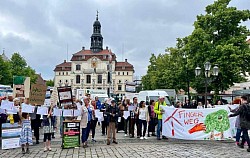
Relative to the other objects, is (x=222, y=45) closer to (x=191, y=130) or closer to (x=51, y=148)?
(x=191, y=130)

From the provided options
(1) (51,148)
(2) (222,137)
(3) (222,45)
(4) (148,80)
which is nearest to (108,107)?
(1) (51,148)

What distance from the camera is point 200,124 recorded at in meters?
13.6

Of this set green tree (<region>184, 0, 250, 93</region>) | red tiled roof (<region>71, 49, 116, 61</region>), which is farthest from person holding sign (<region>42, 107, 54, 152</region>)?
red tiled roof (<region>71, 49, 116, 61</region>)

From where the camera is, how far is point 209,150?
11.2m

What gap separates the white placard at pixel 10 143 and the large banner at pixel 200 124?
650 centimetres

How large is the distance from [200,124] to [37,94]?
7.18 metres

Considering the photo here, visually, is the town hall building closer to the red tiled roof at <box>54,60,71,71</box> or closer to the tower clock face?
the tower clock face

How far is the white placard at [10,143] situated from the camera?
11.3 m

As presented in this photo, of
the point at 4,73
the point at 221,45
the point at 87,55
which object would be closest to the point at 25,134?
the point at 221,45

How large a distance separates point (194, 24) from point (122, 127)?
24874mm

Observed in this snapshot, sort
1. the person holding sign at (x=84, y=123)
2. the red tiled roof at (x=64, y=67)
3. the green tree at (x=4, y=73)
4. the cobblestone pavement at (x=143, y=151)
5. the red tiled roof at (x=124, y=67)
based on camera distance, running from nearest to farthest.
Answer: the cobblestone pavement at (x=143, y=151)
the person holding sign at (x=84, y=123)
the green tree at (x=4, y=73)
the red tiled roof at (x=124, y=67)
the red tiled roof at (x=64, y=67)

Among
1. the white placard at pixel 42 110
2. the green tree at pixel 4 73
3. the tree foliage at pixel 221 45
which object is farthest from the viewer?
the green tree at pixel 4 73

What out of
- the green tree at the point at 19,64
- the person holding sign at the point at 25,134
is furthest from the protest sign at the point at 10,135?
the green tree at the point at 19,64

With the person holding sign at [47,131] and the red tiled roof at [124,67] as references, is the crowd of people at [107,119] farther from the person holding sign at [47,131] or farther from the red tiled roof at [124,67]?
the red tiled roof at [124,67]
